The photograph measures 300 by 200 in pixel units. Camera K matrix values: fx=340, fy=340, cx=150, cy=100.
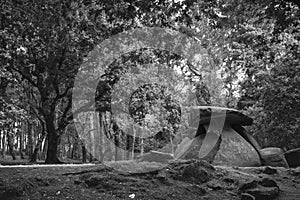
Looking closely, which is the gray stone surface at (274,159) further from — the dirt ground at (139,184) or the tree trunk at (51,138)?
the tree trunk at (51,138)

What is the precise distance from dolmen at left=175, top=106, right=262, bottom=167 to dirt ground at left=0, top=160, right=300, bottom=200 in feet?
10.7

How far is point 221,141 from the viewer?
13.6 meters

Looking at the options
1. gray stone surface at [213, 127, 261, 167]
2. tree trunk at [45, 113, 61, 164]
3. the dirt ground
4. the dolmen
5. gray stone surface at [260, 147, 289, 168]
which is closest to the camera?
the dirt ground

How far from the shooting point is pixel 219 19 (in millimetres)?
7141

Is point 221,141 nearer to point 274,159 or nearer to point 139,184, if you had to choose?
point 274,159

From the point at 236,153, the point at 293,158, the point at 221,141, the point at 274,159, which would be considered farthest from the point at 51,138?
the point at 293,158

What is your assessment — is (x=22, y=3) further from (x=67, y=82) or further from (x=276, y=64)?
(x=276, y=64)

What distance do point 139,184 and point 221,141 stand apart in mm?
6461

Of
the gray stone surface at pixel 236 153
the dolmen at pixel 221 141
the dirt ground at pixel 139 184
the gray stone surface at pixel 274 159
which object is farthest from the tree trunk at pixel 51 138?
the gray stone surface at pixel 274 159

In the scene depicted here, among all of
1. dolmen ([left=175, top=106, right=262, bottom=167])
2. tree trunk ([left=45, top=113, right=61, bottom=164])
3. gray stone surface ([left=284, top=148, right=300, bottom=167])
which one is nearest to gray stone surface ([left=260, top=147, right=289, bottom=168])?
dolmen ([left=175, top=106, right=262, bottom=167])

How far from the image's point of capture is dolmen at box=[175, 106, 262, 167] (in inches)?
506

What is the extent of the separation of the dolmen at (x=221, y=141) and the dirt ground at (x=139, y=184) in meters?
3.27

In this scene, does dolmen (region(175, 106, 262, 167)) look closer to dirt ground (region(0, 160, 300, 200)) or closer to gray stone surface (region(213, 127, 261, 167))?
gray stone surface (region(213, 127, 261, 167))

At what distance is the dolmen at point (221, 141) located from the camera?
12852 mm
